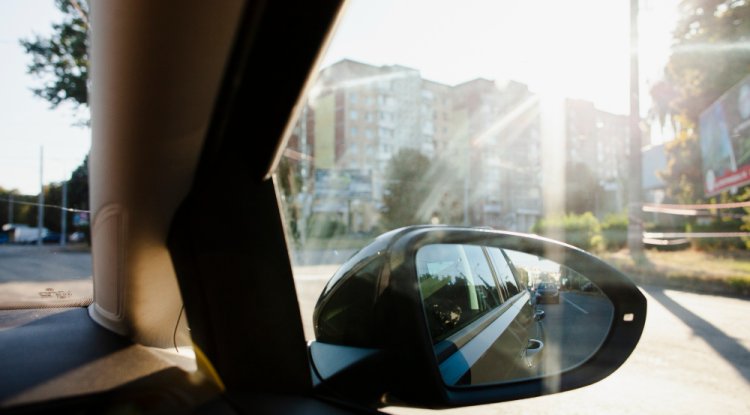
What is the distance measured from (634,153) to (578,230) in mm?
1110

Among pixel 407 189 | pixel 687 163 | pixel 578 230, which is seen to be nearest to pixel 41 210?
pixel 578 230

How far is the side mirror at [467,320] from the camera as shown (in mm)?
1711

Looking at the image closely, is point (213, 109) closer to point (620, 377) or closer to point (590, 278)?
point (590, 278)

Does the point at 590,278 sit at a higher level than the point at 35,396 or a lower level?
higher

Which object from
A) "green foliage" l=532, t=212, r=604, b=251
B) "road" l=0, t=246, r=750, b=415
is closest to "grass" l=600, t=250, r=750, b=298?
"road" l=0, t=246, r=750, b=415

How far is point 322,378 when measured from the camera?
6.02 ft

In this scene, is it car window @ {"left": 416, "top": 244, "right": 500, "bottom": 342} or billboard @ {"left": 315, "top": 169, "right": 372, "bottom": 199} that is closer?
car window @ {"left": 416, "top": 244, "right": 500, "bottom": 342}

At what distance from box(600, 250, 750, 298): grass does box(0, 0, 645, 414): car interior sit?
2.37 metres

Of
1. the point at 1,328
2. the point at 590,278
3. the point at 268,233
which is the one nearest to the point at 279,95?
the point at 268,233

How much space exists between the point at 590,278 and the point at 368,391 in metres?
1.07

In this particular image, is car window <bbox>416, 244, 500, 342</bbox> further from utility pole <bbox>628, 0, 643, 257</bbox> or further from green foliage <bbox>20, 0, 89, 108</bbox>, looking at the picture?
utility pole <bbox>628, 0, 643, 257</bbox>

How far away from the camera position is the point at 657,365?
341 cm

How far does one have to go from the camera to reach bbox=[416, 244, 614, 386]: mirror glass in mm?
Answer: 1945

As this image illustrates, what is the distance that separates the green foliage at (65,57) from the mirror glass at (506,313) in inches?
79.2
